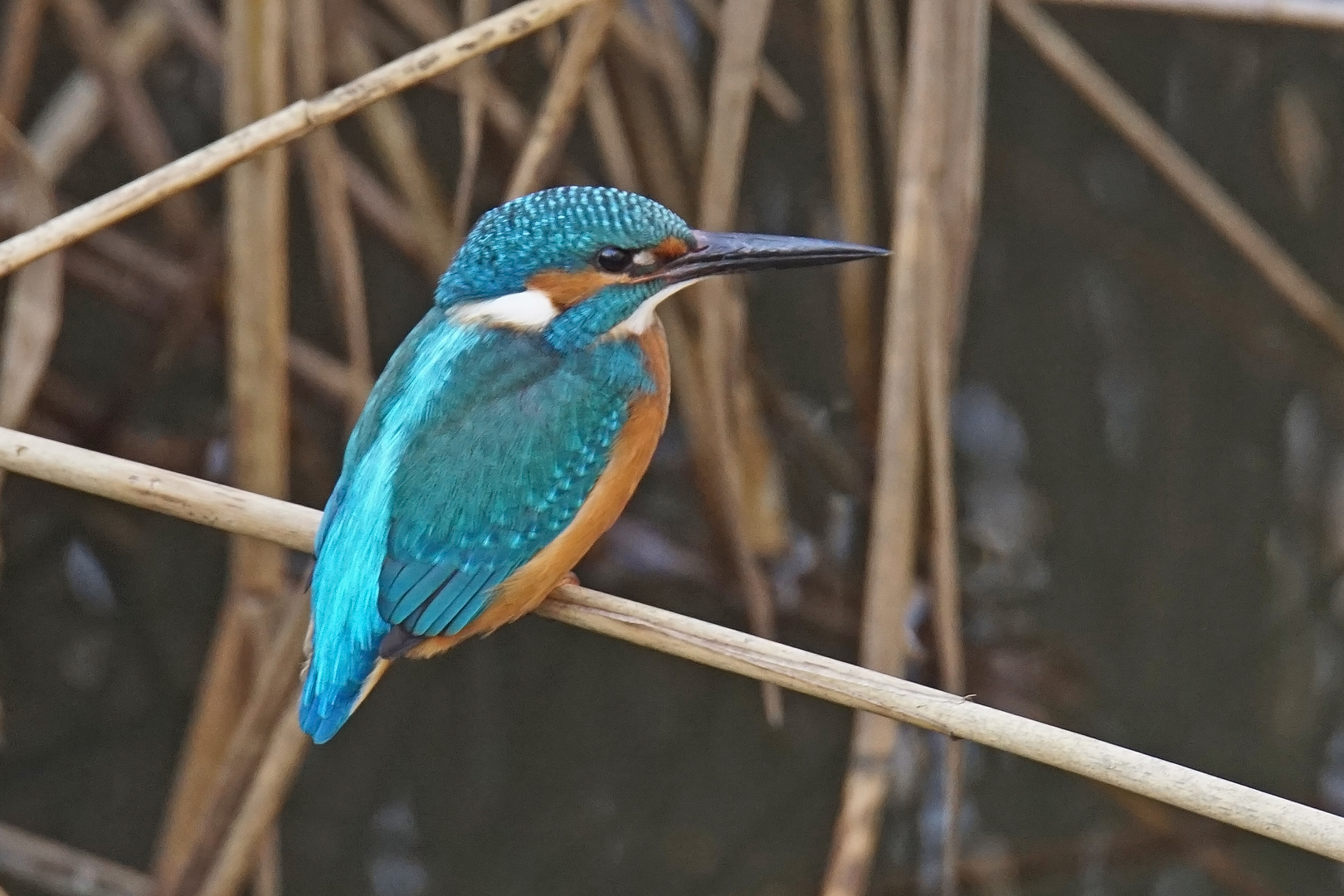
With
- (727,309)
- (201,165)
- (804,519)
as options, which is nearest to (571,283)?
(727,309)

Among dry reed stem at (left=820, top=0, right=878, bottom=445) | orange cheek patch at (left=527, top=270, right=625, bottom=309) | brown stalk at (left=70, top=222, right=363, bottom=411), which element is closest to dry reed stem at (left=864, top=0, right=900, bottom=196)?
dry reed stem at (left=820, top=0, right=878, bottom=445)

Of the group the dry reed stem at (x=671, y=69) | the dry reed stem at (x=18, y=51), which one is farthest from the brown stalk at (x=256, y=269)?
the dry reed stem at (x=671, y=69)

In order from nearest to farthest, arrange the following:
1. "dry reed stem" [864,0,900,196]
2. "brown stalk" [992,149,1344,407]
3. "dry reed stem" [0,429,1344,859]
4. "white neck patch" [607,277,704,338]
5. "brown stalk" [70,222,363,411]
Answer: "dry reed stem" [0,429,1344,859] → "white neck patch" [607,277,704,338] → "dry reed stem" [864,0,900,196] → "brown stalk" [70,222,363,411] → "brown stalk" [992,149,1344,407]

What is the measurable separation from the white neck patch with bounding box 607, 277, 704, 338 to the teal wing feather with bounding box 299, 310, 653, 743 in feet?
0.11

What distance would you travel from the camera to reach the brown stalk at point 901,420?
6.40 feet

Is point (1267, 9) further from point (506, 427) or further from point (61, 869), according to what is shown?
point (61, 869)

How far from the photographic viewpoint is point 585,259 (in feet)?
6.61

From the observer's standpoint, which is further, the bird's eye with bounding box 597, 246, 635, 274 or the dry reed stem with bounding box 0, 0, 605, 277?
the bird's eye with bounding box 597, 246, 635, 274

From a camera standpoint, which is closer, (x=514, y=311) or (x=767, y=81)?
(x=514, y=311)

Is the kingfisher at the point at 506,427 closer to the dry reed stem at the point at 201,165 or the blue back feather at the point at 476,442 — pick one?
the blue back feather at the point at 476,442

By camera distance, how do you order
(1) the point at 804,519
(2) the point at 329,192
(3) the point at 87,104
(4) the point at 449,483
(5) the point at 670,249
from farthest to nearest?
(1) the point at 804,519 → (3) the point at 87,104 → (2) the point at 329,192 → (5) the point at 670,249 → (4) the point at 449,483

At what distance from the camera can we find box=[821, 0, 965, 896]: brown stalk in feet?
6.40

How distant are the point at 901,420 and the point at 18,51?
1.60 metres

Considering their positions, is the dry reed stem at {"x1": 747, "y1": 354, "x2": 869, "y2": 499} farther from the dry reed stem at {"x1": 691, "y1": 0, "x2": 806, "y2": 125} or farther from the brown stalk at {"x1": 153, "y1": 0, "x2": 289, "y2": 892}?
the brown stalk at {"x1": 153, "y1": 0, "x2": 289, "y2": 892}
